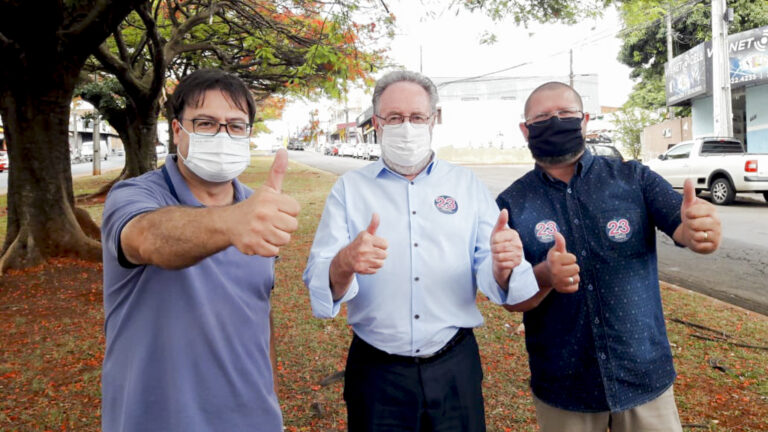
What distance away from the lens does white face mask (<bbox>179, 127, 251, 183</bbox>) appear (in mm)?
2039

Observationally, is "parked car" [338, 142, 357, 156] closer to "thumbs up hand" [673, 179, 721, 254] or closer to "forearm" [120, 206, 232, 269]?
"thumbs up hand" [673, 179, 721, 254]

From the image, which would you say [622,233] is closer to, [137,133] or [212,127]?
[212,127]

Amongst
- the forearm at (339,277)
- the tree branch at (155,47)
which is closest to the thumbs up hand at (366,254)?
the forearm at (339,277)

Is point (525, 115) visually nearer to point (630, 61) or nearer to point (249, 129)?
point (249, 129)

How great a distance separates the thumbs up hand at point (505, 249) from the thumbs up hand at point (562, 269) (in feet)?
0.43

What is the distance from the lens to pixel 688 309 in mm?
5609

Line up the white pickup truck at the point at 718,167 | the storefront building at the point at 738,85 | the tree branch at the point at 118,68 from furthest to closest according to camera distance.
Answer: the storefront building at the point at 738,85
the white pickup truck at the point at 718,167
the tree branch at the point at 118,68

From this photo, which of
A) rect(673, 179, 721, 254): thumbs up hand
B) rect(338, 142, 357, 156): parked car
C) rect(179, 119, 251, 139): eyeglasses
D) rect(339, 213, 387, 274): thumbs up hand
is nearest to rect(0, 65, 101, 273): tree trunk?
rect(179, 119, 251, 139): eyeglasses

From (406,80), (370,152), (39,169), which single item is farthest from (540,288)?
(370,152)

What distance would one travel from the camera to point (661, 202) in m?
2.21

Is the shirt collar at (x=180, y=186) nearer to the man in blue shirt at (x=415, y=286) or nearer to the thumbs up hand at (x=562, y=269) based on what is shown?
Answer: the man in blue shirt at (x=415, y=286)

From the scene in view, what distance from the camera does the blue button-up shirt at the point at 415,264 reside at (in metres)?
2.11

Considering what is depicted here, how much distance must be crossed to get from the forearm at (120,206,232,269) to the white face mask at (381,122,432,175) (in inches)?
41.3

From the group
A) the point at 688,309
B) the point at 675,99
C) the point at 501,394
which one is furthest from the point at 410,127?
the point at 675,99
